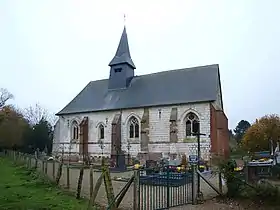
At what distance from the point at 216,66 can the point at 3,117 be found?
31.2 m

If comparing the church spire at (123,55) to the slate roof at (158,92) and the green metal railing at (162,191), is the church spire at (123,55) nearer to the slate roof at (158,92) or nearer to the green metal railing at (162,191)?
the slate roof at (158,92)

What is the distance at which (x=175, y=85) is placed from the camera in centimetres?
3081

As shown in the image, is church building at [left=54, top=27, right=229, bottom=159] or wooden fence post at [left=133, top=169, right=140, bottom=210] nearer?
wooden fence post at [left=133, top=169, right=140, bottom=210]

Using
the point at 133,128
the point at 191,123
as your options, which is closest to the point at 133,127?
the point at 133,128

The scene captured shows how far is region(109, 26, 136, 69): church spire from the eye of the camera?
35562 millimetres

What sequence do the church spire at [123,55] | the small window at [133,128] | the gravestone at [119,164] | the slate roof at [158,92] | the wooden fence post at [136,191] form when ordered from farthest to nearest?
1. the church spire at [123,55]
2. the small window at [133,128]
3. the slate roof at [158,92]
4. the gravestone at [119,164]
5. the wooden fence post at [136,191]

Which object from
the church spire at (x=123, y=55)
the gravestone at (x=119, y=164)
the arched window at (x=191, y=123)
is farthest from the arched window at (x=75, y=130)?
the arched window at (x=191, y=123)

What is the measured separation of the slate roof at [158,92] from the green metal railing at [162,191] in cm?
→ 1547

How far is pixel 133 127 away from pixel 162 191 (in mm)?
20940

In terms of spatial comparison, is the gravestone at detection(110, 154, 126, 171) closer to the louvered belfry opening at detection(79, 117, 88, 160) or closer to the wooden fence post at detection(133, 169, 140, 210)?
the louvered belfry opening at detection(79, 117, 88, 160)

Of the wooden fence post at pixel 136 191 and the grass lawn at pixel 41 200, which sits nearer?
the wooden fence post at pixel 136 191

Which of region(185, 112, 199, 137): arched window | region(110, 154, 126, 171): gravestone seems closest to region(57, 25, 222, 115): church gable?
region(185, 112, 199, 137): arched window

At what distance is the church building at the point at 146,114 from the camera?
2720 centimetres

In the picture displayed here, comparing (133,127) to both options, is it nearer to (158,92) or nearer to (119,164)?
(158,92)
